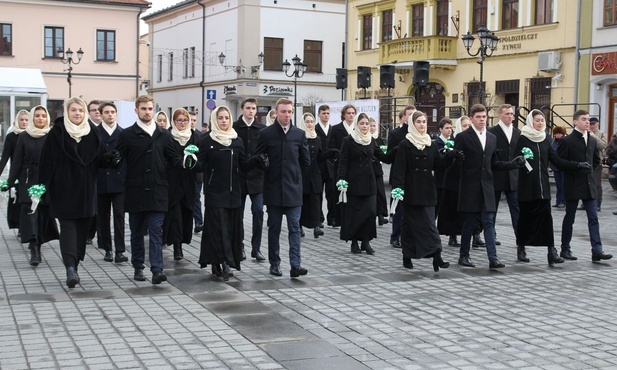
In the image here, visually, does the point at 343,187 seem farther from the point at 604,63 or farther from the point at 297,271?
the point at 604,63

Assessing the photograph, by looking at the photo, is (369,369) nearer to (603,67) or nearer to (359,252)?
(359,252)

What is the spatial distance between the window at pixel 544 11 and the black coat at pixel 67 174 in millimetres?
25995

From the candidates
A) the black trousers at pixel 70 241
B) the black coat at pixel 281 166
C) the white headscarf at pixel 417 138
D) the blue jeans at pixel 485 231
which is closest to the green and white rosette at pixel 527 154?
the blue jeans at pixel 485 231

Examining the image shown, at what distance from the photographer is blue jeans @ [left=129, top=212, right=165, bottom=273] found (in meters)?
9.41

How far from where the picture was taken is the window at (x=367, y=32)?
42812 millimetres

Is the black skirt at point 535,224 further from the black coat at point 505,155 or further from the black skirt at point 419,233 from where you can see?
the black skirt at point 419,233

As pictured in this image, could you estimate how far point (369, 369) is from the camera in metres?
6.22

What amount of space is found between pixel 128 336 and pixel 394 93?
34338 millimetres

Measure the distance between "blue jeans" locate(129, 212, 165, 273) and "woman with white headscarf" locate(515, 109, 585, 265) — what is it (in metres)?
4.50

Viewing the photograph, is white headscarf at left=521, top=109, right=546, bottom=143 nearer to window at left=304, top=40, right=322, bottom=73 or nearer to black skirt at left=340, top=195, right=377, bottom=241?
black skirt at left=340, top=195, right=377, bottom=241

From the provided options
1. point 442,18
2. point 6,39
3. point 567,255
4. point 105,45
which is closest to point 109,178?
point 567,255

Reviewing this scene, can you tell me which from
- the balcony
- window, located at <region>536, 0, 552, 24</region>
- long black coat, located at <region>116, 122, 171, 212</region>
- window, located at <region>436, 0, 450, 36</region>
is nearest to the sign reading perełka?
window, located at <region>536, 0, 552, 24</region>

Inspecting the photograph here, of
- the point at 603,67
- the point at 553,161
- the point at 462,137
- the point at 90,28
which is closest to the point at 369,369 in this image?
the point at 462,137

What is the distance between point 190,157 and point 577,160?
501 centimetres
